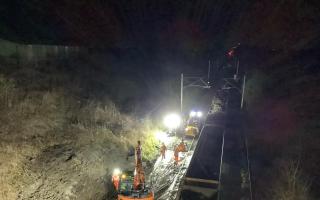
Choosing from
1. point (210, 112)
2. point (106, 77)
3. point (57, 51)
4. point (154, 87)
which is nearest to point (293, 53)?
point (210, 112)

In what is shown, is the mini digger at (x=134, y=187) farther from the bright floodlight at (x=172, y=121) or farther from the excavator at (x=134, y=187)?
the bright floodlight at (x=172, y=121)

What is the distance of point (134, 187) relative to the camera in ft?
46.5

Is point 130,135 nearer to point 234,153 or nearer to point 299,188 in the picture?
point 234,153

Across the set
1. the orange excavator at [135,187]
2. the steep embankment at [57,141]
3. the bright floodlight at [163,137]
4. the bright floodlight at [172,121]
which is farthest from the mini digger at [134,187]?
the bright floodlight at [172,121]

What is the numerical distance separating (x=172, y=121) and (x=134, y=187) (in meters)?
13.5

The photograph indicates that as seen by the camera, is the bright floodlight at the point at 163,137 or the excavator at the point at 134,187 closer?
the excavator at the point at 134,187

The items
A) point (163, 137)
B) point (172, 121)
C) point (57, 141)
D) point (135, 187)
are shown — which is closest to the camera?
point (135, 187)

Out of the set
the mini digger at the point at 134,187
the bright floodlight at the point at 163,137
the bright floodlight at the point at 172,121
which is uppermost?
the bright floodlight at the point at 172,121

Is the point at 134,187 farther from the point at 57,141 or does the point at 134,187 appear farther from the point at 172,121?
the point at 172,121

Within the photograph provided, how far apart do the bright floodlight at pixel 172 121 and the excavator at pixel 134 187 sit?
12401 millimetres

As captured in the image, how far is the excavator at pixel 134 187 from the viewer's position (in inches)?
540

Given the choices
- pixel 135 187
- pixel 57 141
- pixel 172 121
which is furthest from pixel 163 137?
pixel 135 187

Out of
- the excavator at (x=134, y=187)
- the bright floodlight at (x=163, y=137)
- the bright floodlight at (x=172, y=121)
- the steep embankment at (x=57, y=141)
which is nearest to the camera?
the excavator at (x=134, y=187)

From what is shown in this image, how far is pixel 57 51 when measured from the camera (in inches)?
1196
